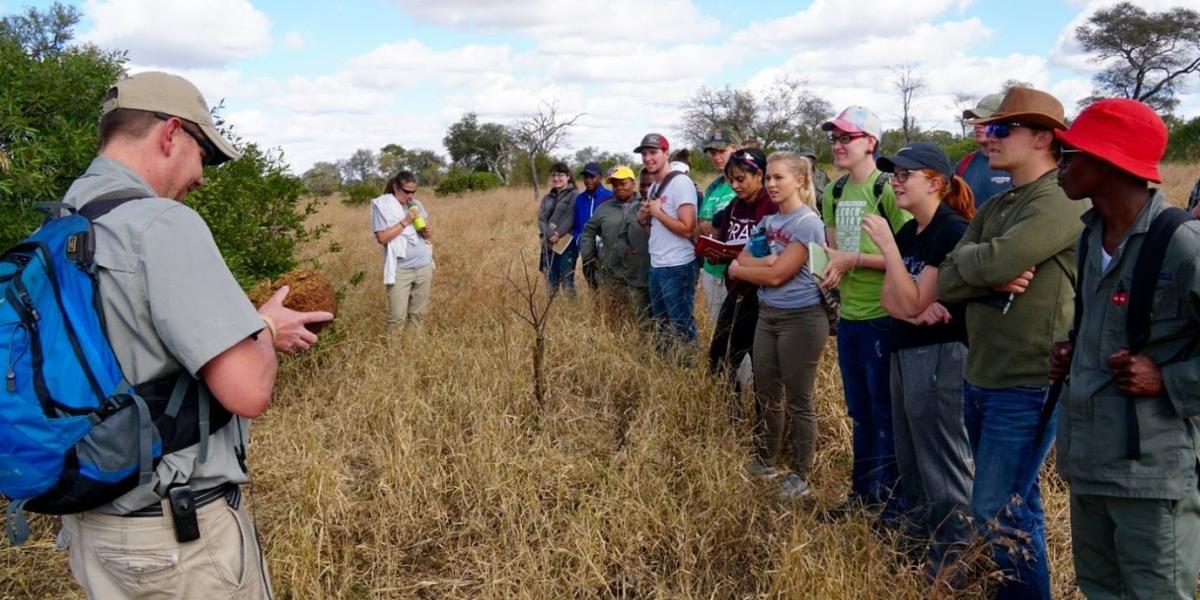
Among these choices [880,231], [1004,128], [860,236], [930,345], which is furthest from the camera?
[860,236]

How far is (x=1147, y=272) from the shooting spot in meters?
1.96

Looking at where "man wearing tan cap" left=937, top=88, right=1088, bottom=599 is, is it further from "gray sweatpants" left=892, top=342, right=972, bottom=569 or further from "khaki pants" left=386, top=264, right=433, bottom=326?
"khaki pants" left=386, top=264, right=433, bottom=326

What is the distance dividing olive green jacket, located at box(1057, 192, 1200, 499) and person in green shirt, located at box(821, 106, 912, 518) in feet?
3.81

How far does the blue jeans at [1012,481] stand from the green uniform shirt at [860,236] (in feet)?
2.84

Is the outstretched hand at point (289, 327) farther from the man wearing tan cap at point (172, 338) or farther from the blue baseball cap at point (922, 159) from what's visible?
the blue baseball cap at point (922, 159)

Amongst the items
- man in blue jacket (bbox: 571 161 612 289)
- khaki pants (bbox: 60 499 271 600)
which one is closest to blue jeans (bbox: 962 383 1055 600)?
khaki pants (bbox: 60 499 271 600)

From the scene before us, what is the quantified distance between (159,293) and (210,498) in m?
0.51

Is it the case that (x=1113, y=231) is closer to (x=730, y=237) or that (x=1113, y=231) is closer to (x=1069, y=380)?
(x=1069, y=380)

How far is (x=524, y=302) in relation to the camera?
6.60 meters

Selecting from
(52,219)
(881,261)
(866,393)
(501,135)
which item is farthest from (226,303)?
(501,135)

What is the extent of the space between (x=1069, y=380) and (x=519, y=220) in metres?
13.4

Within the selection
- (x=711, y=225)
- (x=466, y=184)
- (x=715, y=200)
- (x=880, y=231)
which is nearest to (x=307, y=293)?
(x=880, y=231)

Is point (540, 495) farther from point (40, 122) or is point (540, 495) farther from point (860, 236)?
point (40, 122)

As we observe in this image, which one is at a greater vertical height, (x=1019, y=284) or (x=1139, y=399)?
(x=1019, y=284)
